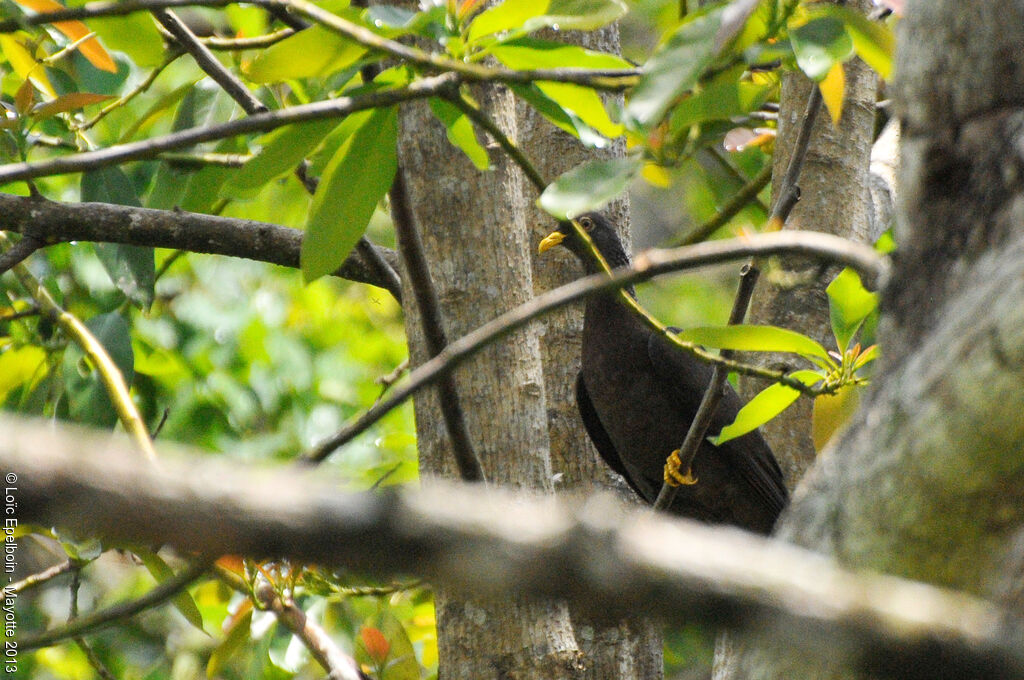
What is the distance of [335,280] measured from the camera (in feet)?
22.0

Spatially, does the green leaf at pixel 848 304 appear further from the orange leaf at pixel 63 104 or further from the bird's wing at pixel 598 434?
the orange leaf at pixel 63 104

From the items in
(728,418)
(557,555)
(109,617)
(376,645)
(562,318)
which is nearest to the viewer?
(557,555)

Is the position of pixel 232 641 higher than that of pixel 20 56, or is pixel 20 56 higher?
pixel 20 56

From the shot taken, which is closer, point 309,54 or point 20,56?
point 309,54

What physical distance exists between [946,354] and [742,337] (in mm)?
781

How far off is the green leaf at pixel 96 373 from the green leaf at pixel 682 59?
173cm

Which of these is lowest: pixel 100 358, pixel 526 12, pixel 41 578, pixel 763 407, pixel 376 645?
pixel 376 645

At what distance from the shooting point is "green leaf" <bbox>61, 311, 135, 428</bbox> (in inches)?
96.9

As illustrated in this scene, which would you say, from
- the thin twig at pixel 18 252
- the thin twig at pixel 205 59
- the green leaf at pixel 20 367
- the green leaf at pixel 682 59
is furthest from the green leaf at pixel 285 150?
the green leaf at pixel 20 367

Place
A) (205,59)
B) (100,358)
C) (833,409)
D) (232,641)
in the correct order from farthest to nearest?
1. (232,641)
2. (100,358)
3. (833,409)
4. (205,59)

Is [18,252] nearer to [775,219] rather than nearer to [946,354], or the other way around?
[775,219]

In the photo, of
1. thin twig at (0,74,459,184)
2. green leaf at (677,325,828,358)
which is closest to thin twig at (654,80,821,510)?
green leaf at (677,325,828,358)

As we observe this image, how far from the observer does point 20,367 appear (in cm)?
286

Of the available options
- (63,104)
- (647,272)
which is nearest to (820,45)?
(647,272)
